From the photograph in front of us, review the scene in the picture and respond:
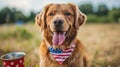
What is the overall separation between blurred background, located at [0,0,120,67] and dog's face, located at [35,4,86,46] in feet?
2.35

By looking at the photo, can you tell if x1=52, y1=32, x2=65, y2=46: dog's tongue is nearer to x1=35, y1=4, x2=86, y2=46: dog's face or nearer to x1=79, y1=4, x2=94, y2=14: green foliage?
x1=35, y1=4, x2=86, y2=46: dog's face

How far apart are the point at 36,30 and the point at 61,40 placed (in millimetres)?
3450

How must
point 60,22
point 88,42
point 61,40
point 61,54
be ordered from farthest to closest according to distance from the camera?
point 88,42 < point 61,54 < point 61,40 < point 60,22

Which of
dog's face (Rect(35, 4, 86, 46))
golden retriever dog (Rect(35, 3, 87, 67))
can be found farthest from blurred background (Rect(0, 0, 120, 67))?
dog's face (Rect(35, 4, 86, 46))

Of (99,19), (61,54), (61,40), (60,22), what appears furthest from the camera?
(99,19)

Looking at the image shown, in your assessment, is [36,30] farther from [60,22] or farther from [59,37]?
[60,22]

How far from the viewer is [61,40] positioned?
4.15 m

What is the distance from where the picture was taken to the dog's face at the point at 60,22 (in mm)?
4055

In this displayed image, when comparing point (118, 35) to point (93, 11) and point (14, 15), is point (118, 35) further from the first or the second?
point (14, 15)

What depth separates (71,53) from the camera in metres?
4.23

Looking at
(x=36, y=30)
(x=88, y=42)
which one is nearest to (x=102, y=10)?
(x=88, y=42)

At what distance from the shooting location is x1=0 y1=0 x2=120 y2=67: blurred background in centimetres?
558

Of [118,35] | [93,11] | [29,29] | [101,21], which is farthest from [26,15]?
[118,35]

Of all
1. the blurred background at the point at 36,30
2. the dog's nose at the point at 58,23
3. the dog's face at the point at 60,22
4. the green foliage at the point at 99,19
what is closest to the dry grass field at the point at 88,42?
the blurred background at the point at 36,30
